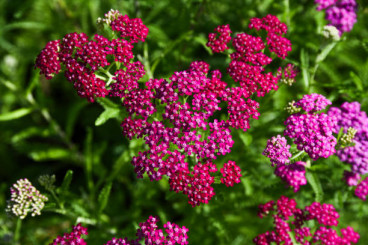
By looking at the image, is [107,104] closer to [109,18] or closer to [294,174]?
[109,18]

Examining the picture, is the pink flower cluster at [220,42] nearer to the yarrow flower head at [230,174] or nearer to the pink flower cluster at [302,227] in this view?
the yarrow flower head at [230,174]

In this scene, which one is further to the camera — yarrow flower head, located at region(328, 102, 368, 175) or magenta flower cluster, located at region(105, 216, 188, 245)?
yarrow flower head, located at region(328, 102, 368, 175)

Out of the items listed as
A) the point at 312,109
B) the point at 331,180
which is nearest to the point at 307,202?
the point at 331,180

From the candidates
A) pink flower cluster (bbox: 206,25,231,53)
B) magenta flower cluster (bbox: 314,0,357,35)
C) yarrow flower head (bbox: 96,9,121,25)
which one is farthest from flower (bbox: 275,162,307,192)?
→ yarrow flower head (bbox: 96,9,121,25)

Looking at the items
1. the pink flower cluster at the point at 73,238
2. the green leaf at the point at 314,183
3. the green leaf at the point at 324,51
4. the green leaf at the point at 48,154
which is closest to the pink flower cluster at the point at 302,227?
the green leaf at the point at 314,183

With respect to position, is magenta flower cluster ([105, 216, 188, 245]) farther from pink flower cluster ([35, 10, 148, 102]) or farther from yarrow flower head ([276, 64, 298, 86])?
yarrow flower head ([276, 64, 298, 86])

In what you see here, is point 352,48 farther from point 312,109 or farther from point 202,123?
point 202,123
